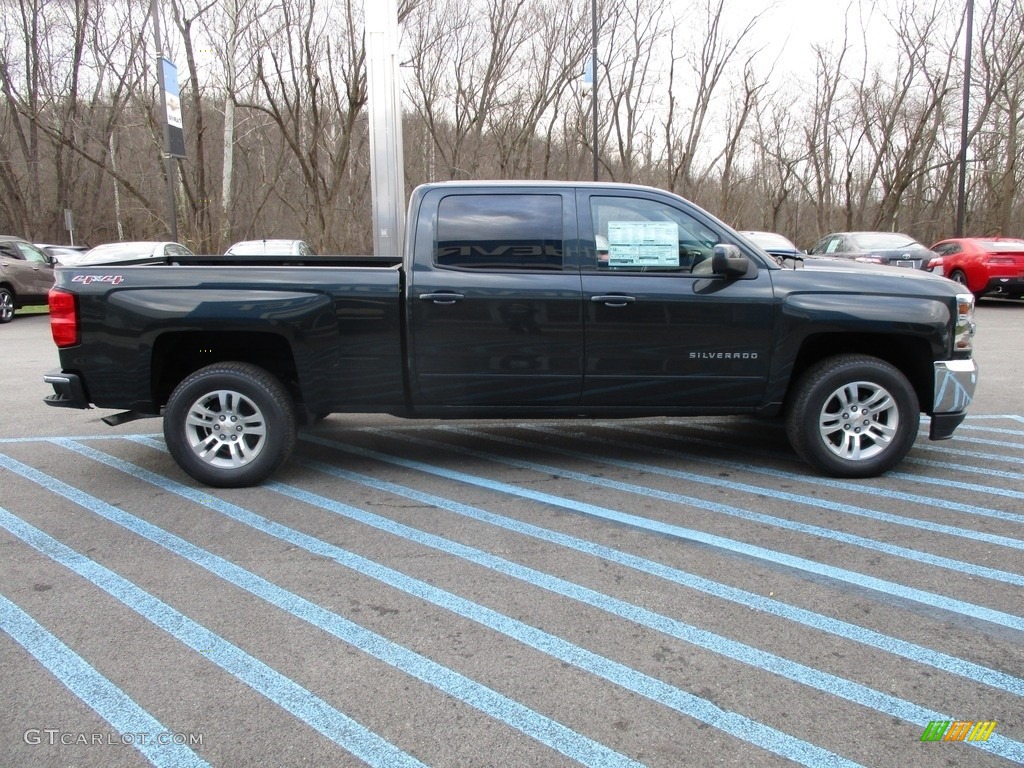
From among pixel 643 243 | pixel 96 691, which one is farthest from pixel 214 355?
pixel 643 243

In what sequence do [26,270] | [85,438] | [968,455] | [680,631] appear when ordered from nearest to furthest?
[680,631]
[968,455]
[85,438]
[26,270]

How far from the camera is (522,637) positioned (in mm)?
3045

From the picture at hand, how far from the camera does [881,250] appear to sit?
650 inches

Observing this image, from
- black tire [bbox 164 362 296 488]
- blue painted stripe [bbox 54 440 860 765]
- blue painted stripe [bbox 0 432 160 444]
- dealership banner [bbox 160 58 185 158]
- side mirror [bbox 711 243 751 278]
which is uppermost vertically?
dealership banner [bbox 160 58 185 158]

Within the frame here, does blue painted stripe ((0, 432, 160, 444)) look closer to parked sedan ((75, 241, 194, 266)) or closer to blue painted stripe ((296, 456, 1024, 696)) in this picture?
blue painted stripe ((296, 456, 1024, 696))

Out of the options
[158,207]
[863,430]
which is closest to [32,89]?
[158,207]

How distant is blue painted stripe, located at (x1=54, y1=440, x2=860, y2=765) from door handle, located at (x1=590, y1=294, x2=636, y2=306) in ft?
7.02

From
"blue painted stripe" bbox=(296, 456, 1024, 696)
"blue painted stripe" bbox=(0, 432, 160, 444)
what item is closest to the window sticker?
"blue painted stripe" bbox=(296, 456, 1024, 696)

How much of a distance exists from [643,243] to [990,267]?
15180mm

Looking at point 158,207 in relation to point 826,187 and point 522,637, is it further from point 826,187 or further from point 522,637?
point 522,637

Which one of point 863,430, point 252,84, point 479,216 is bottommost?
point 863,430

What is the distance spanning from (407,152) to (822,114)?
60.6 feet

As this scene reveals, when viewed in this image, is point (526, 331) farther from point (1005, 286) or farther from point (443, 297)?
point (1005, 286)

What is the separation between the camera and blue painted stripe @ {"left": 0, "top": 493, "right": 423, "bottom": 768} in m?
2.41
